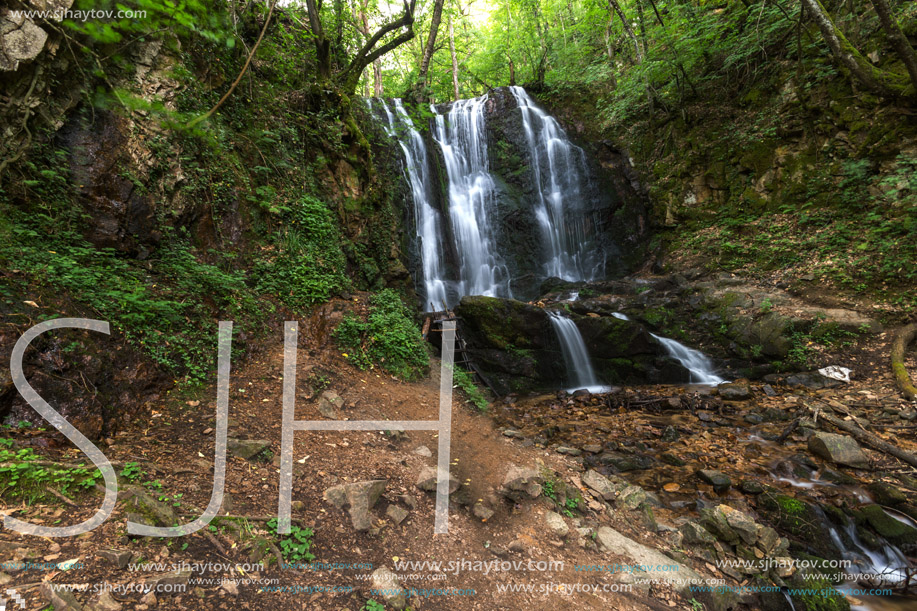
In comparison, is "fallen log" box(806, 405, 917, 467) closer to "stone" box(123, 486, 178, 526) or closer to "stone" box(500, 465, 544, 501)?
"stone" box(500, 465, 544, 501)

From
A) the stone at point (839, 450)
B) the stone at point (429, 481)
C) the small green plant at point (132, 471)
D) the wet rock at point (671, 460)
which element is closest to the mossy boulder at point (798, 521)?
the wet rock at point (671, 460)

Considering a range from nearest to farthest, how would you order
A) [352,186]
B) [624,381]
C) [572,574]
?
1. [572,574]
2. [352,186]
3. [624,381]

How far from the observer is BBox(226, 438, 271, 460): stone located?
2934mm

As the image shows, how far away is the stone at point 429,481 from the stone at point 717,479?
10.8 feet

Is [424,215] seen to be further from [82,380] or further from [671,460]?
[82,380]

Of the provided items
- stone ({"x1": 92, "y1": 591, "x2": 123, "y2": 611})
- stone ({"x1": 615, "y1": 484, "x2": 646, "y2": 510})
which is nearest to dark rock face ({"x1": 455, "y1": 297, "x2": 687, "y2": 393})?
stone ({"x1": 615, "y1": 484, "x2": 646, "y2": 510})

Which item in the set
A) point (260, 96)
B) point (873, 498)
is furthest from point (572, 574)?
point (260, 96)

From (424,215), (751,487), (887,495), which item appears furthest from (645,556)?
(424,215)

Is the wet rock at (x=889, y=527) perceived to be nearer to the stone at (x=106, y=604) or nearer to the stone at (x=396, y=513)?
the stone at (x=396, y=513)

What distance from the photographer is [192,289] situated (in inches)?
163

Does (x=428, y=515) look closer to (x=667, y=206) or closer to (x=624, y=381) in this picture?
(x=624, y=381)

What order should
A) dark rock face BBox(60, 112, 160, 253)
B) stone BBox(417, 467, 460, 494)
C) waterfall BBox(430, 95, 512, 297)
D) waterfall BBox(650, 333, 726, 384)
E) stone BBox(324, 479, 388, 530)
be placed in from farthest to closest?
1. waterfall BBox(430, 95, 512, 297)
2. waterfall BBox(650, 333, 726, 384)
3. dark rock face BBox(60, 112, 160, 253)
4. stone BBox(417, 467, 460, 494)
5. stone BBox(324, 479, 388, 530)

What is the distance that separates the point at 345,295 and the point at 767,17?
524 inches

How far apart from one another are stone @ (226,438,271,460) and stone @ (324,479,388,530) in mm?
718
